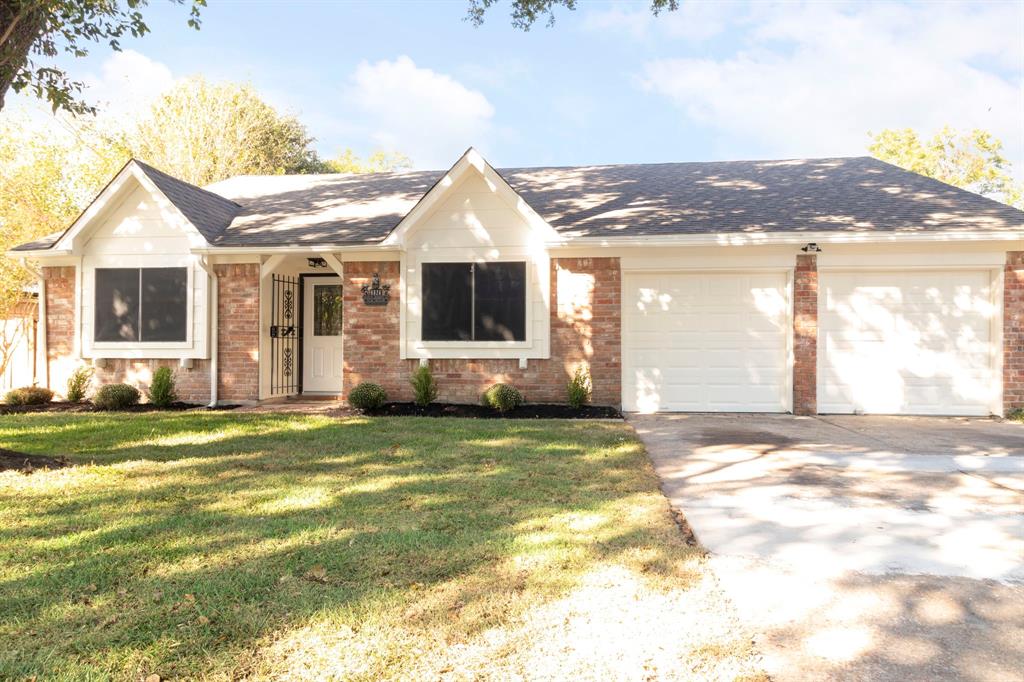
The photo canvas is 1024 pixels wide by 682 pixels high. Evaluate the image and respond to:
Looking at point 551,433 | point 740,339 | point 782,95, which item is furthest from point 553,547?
point 782,95

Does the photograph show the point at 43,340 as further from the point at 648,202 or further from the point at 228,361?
the point at 648,202

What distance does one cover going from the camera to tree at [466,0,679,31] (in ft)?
32.3

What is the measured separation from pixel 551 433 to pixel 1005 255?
26.7 feet

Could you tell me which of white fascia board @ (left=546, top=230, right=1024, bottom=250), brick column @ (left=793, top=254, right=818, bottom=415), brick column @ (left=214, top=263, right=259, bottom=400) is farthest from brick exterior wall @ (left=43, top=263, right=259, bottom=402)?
brick column @ (left=793, top=254, right=818, bottom=415)

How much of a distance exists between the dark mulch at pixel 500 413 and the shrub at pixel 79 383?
5.64 m

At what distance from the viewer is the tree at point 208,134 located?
2514cm

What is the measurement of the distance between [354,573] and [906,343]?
10.00 meters

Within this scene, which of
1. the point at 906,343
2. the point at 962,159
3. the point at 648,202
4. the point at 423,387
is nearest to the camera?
the point at 906,343

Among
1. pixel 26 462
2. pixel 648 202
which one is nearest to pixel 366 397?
pixel 26 462

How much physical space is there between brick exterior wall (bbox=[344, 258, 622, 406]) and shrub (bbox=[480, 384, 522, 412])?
486 mm

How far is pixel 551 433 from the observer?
7539mm

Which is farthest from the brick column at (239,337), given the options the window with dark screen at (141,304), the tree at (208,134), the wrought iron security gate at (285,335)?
the tree at (208,134)

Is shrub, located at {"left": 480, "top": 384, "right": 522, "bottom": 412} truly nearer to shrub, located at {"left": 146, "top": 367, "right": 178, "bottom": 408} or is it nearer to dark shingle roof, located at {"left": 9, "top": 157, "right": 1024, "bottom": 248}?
dark shingle roof, located at {"left": 9, "top": 157, "right": 1024, "bottom": 248}

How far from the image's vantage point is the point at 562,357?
394 inches
